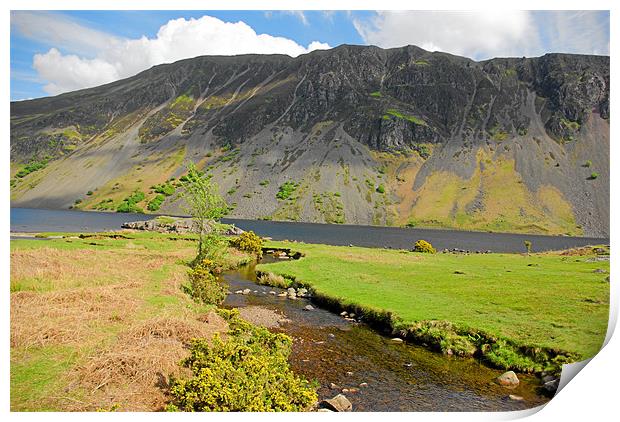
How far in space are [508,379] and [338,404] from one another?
32.7 feet

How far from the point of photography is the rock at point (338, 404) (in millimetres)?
17172

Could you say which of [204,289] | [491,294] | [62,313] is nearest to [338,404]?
[62,313]

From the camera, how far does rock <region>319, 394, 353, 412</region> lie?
17172mm

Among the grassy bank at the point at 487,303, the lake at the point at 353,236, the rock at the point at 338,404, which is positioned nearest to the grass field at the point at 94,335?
the rock at the point at 338,404

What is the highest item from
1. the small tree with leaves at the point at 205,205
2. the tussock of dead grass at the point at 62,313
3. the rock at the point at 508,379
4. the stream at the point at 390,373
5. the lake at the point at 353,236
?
the small tree with leaves at the point at 205,205

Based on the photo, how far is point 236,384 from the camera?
15.0 metres

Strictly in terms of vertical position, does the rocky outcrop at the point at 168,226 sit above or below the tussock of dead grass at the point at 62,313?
below

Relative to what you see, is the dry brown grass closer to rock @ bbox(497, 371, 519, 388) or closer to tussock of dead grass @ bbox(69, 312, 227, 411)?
tussock of dead grass @ bbox(69, 312, 227, 411)

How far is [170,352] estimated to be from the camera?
18562 mm

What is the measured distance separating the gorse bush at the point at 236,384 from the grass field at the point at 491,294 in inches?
560

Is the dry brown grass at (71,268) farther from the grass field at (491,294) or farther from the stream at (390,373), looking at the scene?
the grass field at (491,294)

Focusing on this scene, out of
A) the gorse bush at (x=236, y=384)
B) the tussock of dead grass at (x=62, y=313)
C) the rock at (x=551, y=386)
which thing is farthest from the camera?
the rock at (x=551, y=386)
